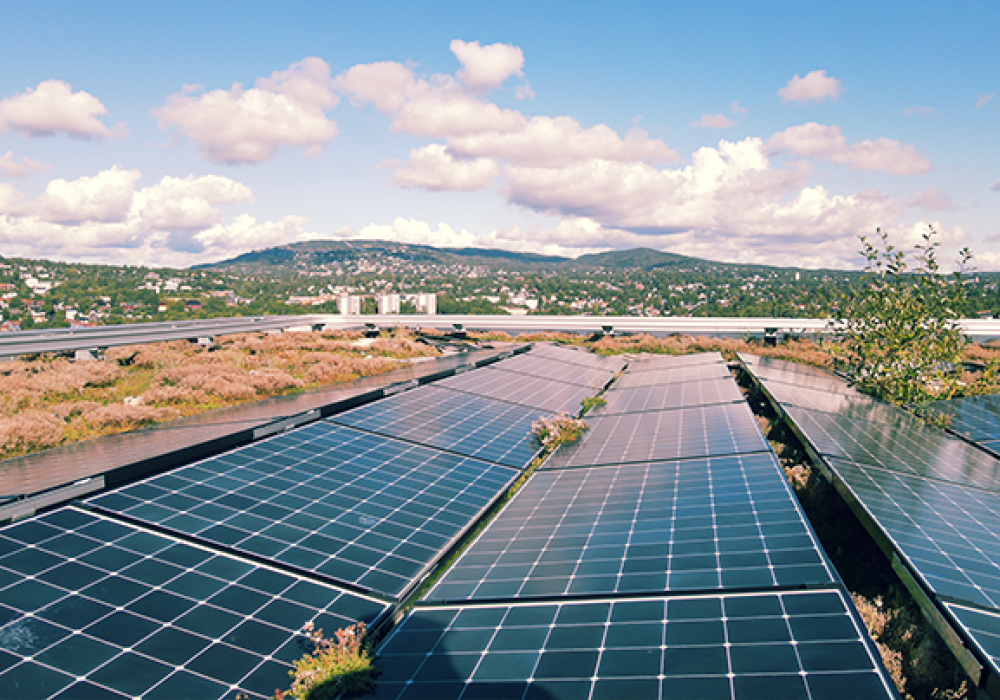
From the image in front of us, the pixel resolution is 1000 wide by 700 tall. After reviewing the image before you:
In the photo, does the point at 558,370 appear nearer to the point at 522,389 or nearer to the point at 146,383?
the point at 522,389

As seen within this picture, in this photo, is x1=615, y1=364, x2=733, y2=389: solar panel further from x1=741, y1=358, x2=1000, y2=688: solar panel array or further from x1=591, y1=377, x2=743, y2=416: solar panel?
x1=741, y1=358, x2=1000, y2=688: solar panel array

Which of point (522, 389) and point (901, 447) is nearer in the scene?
point (901, 447)

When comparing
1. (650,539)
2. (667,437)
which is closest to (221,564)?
(650,539)

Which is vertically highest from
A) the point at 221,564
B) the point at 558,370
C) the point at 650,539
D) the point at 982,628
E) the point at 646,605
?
the point at 982,628

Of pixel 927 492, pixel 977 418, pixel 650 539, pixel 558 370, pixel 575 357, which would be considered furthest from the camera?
pixel 575 357

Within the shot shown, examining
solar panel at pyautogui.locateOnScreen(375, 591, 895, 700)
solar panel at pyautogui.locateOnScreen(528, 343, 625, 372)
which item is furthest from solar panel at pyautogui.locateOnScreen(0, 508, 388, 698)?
solar panel at pyautogui.locateOnScreen(528, 343, 625, 372)

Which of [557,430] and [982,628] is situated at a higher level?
[982,628]

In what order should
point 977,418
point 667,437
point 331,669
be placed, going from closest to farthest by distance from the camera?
point 331,669, point 667,437, point 977,418
